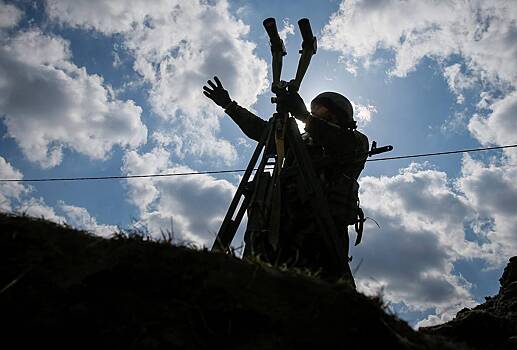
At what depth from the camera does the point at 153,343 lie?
2240 mm

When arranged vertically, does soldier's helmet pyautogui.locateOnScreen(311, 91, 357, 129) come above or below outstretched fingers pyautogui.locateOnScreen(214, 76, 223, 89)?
below

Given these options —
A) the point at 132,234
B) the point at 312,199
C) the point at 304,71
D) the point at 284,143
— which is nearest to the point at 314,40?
the point at 304,71

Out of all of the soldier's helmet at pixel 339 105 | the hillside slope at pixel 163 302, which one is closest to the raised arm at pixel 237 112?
the soldier's helmet at pixel 339 105

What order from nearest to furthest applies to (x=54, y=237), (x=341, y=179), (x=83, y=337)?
(x=83, y=337) → (x=54, y=237) → (x=341, y=179)

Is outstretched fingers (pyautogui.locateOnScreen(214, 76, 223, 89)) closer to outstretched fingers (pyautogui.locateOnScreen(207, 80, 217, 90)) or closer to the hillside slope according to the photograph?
outstretched fingers (pyautogui.locateOnScreen(207, 80, 217, 90))

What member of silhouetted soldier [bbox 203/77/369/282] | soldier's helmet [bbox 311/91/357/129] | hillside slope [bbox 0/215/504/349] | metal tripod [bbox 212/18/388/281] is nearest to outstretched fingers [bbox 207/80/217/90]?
metal tripod [bbox 212/18/388/281]

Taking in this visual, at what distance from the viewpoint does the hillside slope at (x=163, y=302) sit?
2.25m

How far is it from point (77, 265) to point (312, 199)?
3.51m

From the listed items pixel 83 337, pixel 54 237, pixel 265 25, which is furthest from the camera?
pixel 265 25

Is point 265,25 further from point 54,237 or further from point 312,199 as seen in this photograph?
point 54,237

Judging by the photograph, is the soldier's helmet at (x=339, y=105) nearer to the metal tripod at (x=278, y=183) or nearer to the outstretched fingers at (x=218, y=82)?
the metal tripod at (x=278, y=183)

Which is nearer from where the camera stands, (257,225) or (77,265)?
(77,265)

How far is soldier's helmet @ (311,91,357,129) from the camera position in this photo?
7.06 metres

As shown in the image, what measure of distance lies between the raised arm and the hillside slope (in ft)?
16.0
